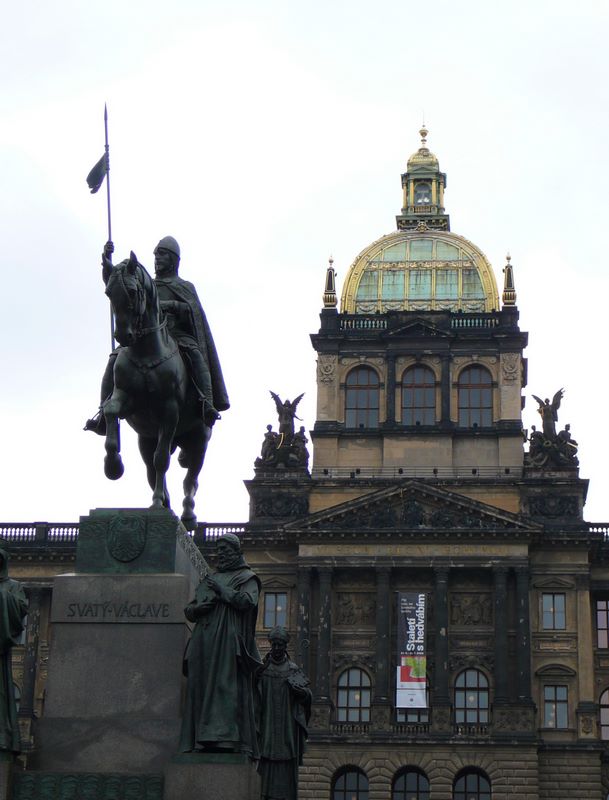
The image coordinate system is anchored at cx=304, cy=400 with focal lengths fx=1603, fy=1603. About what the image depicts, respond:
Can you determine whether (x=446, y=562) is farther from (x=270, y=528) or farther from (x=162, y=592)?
(x=162, y=592)

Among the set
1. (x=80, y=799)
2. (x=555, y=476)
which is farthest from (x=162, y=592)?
(x=555, y=476)

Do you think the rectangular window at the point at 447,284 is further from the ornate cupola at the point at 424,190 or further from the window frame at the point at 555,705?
the window frame at the point at 555,705

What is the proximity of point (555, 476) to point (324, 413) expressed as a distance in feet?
38.9

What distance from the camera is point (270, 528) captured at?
72812 millimetres

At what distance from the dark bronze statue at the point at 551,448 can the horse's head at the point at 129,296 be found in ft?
197

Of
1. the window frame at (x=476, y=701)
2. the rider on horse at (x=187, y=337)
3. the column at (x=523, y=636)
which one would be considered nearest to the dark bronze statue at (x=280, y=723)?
the rider on horse at (x=187, y=337)

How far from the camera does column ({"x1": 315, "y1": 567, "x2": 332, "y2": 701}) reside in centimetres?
6919

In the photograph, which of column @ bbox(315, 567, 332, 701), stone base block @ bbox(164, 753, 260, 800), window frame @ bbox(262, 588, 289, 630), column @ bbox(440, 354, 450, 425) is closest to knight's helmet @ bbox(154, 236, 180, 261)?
stone base block @ bbox(164, 753, 260, 800)

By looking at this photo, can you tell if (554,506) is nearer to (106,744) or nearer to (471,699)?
(471,699)

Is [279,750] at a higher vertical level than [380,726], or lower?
Answer: lower

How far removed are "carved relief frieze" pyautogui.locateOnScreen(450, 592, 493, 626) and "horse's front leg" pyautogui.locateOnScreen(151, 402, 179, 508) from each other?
56.0 metres

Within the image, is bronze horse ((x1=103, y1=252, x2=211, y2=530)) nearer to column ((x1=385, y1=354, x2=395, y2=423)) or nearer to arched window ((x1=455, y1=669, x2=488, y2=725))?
arched window ((x1=455, y1=669, x2=488, y2=725))

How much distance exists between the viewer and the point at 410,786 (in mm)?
68312

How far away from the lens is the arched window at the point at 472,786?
6775 centimetres
